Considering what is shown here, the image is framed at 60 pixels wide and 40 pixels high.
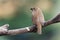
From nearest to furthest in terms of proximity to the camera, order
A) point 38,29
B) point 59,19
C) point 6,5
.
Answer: point 59,19 → point 38,29 → point 6,5

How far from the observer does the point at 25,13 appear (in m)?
2.55

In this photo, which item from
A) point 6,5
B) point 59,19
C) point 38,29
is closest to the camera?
point 59,19

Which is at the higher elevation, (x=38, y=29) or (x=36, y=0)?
(x=36, y=0)

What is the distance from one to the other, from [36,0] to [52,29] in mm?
348

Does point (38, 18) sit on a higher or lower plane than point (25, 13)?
lower

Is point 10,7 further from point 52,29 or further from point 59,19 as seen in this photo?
point 59,19

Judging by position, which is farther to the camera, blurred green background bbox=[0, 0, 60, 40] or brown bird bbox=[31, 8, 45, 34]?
blurred green background bbox=[0, 0, 60, 40]

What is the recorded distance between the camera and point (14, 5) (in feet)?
8.60

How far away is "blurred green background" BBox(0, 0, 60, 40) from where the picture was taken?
2.54m

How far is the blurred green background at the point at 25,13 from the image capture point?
2539mm

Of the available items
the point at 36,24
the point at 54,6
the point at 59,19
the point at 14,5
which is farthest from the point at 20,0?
the point at 59,19

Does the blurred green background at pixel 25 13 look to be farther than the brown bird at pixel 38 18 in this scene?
Yes

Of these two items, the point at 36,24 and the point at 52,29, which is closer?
the point at 36,24

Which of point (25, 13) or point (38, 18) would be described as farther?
point (25, 13)
